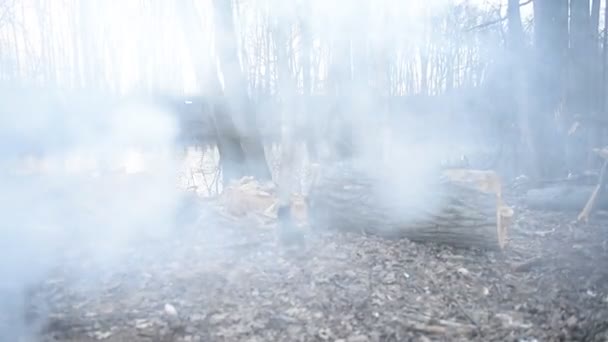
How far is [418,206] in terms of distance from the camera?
162 inches

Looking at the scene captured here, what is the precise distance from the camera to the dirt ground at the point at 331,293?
8.62 feet

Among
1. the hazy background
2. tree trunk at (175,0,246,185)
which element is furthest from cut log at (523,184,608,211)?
tree trunk at (175,0,246,185)

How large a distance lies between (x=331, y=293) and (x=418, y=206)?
4.49 ft

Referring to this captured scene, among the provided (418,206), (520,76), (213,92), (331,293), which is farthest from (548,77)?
(331,293)

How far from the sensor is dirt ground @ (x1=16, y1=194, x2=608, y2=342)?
8.62ft

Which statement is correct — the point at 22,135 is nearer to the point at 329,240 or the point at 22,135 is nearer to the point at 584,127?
the point at 329,240

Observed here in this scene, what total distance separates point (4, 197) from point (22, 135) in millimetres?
1546

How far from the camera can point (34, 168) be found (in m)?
6.27

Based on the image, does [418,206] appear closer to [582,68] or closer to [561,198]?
[561,198]

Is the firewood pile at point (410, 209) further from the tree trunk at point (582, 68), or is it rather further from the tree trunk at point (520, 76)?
the tree trunk at point (582, 68)

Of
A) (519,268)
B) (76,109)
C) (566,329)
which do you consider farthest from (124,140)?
(566,329)

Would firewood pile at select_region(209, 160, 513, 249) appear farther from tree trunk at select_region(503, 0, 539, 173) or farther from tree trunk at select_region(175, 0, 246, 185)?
tree trunk at select_region(503, 0, 539, 173)

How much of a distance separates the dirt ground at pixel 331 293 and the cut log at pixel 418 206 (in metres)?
0.13

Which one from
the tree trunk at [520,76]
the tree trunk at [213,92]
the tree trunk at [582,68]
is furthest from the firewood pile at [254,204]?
the tree trunk at [582,68]
